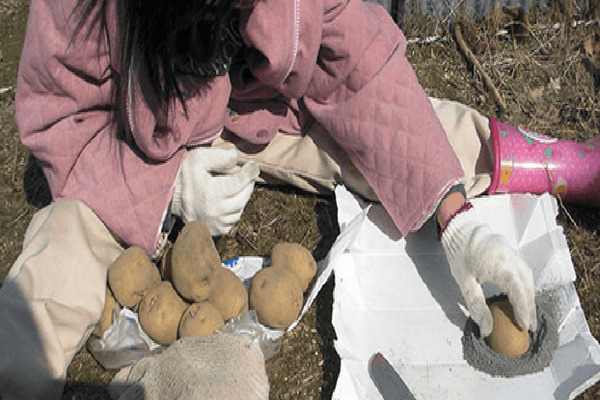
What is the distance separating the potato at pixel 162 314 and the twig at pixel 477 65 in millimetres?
1189

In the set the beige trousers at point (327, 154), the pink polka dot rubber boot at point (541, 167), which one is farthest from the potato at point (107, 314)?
the pink polka dot rubber boot at point (541, 167)

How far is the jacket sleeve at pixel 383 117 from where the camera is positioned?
5.43 feet

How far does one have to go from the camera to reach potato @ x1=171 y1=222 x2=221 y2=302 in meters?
1.50

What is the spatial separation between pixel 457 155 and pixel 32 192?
1235 mm

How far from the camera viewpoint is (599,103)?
6.77 feet

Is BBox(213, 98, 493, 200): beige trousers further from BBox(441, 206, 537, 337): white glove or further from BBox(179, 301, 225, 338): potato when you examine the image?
BBox(179, 301, 225, 338): potato

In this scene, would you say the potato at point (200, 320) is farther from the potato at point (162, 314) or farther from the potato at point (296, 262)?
the potato at point (296, 262)

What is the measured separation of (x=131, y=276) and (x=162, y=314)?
0.12 meters

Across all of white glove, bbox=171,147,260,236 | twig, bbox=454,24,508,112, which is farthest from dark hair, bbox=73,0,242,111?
twig, bbox=454,24,508,112

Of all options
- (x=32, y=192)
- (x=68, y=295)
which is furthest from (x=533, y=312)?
(x=32, y=192)

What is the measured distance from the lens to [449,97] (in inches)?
85.0

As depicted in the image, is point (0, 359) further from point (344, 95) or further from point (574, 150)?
point (574, 150)

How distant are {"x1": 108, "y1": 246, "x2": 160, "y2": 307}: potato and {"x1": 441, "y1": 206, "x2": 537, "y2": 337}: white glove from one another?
0.73 meters

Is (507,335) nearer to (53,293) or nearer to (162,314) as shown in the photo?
(162,314)
